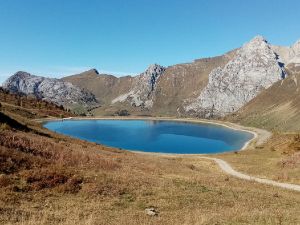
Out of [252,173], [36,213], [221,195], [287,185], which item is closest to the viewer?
[36,213]

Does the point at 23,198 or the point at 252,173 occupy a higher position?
the point at 23,198

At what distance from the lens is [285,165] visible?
63875 mm

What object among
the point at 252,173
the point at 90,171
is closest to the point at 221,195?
the point at 90,171

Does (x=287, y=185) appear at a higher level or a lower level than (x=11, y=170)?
lower

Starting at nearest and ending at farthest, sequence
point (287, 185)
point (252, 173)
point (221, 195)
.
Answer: point (221, 195) < point (287, 185) < point (252, 173)

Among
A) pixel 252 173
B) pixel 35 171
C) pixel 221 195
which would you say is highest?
pixel 35 171

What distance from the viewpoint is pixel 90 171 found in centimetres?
3123

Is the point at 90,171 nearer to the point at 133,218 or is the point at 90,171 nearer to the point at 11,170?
the point at 11,170

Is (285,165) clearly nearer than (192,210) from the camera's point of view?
No

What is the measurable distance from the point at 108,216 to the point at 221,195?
1283cm

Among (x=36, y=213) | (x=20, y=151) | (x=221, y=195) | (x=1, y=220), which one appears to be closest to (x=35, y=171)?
(x=20, y=151)

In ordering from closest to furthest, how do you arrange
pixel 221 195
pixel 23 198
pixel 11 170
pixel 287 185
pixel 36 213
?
pixel 36 213 → pixel 23 198 → pixel 11 170 → pixel 221 195 → pixel 287 185

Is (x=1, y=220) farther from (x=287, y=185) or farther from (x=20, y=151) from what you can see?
(x=287, y=185)

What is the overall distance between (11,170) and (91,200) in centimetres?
714
